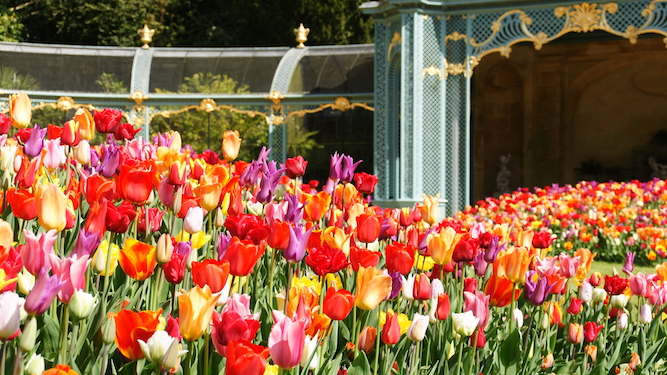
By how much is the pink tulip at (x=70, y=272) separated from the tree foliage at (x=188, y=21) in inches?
766

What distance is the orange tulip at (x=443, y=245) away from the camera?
7.72 feet

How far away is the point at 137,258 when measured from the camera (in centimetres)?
181

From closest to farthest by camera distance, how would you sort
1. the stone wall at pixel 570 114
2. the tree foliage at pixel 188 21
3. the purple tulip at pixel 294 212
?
the purple tulip at pixel 294 212, the stone wall at pixel 570 114, the tree foliage at pixel 188 21

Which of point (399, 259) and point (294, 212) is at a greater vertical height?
point (294, 212)

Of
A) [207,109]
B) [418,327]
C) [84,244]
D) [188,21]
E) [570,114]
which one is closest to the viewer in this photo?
[84,244]

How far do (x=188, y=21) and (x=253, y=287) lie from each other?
22.4 metres

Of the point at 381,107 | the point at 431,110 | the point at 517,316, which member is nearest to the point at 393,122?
the point at 381,107

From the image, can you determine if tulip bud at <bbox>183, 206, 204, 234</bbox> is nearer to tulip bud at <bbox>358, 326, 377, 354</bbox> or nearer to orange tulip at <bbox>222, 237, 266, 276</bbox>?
orange tulip at <bbox>222, 237, 266, 276</bbox>

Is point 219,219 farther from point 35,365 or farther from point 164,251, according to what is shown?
point 35,365

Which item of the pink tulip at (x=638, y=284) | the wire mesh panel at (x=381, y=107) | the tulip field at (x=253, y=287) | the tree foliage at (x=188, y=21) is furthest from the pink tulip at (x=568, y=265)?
the tree foliage at (x=188, y=21)

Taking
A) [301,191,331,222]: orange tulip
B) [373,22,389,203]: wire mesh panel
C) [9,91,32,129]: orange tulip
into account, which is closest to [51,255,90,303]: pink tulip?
[301,191,331,222]: orange tulip

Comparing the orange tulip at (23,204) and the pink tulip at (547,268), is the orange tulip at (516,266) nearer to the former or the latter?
the pink tulip at (547,268)

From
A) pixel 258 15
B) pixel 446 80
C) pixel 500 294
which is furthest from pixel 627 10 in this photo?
pixel 258 15

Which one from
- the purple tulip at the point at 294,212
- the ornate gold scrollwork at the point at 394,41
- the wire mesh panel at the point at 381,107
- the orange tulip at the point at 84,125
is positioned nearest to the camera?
the purple tulip at the point at 294,212
